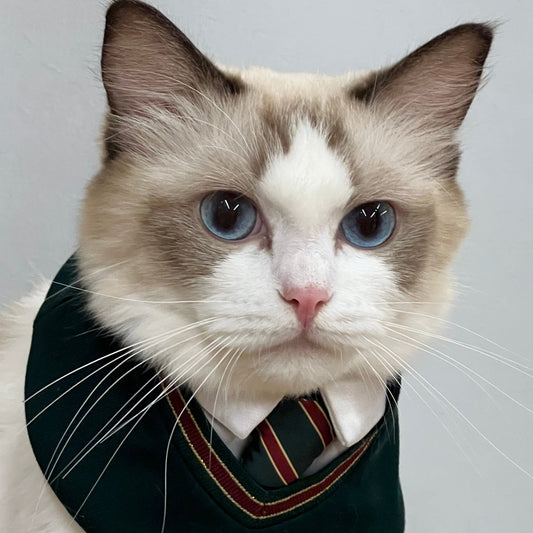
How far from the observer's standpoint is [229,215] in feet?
2.92

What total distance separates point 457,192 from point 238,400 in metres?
0.37

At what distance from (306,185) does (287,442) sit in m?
0.31

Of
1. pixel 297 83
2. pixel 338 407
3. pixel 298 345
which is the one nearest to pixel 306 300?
pixel 298 345

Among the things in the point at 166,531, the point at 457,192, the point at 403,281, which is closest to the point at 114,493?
the point at 166,531

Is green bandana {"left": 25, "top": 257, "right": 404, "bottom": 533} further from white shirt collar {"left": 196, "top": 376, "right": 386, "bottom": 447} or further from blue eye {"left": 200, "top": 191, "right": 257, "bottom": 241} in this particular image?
blue eye {"left": 200, "top": 191, "right": 257, "bottom": 241}

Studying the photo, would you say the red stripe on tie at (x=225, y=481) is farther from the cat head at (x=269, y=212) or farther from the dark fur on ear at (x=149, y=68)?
the dark fur on ear at (x=149, y=68)

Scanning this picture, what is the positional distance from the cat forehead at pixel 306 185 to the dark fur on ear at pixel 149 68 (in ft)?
0.41

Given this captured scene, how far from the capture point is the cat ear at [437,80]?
3.08ft

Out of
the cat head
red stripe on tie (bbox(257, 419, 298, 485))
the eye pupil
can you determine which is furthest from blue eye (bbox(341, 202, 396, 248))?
red stripe on tie (bbox(257, 419, 298, 485))

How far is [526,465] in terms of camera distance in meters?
1.60

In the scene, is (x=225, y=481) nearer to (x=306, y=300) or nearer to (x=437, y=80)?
(x=306, y=300)

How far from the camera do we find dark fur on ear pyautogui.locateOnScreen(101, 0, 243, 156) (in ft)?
2.91

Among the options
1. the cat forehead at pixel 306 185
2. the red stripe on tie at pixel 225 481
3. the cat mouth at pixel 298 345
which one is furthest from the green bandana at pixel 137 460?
the cat forehead at pixel 306 185

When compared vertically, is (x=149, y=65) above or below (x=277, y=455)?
above
